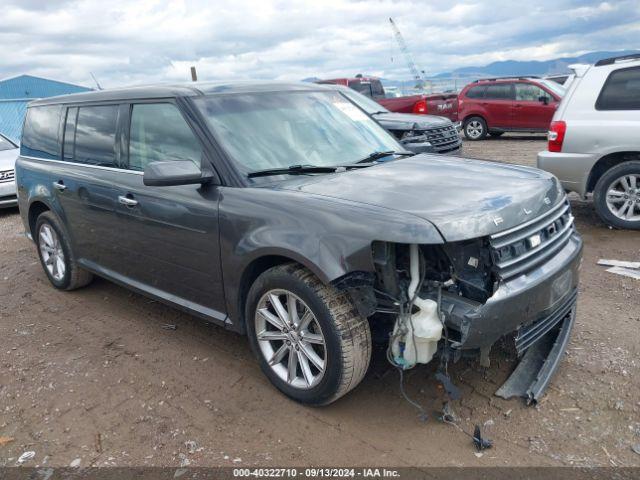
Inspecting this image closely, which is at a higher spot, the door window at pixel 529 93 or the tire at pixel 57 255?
the door window at pixel 529 93

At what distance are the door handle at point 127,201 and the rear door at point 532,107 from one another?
13.1 meters

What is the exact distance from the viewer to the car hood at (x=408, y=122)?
8797mm

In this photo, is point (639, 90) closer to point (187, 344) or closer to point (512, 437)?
point (512, 437)

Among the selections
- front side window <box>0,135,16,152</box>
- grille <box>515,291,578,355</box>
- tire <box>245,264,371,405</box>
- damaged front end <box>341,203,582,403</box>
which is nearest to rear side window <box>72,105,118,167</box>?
tire <box>245,264,371,405</box>

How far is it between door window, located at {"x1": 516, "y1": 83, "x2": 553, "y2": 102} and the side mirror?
44.6 feet

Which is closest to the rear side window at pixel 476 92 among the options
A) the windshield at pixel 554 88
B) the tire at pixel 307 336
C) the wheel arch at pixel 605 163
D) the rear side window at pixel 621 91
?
the windshield at pixel 554 88

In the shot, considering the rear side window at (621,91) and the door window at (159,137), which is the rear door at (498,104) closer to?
the rear side window at (621,91)

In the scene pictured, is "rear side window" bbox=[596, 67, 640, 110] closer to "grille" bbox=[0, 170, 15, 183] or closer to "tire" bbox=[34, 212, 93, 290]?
"tire" bbox=[34, 212, 93, 290]

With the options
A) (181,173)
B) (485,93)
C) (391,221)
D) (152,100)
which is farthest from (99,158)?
(485,93)

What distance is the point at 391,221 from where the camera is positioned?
104 inches

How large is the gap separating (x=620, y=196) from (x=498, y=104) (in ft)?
32.6

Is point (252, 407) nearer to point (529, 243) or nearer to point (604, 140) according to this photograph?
point (529, 243)

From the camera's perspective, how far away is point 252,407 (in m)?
3.24

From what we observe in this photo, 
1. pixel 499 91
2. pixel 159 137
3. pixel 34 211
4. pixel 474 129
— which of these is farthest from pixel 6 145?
pixel 499 91
